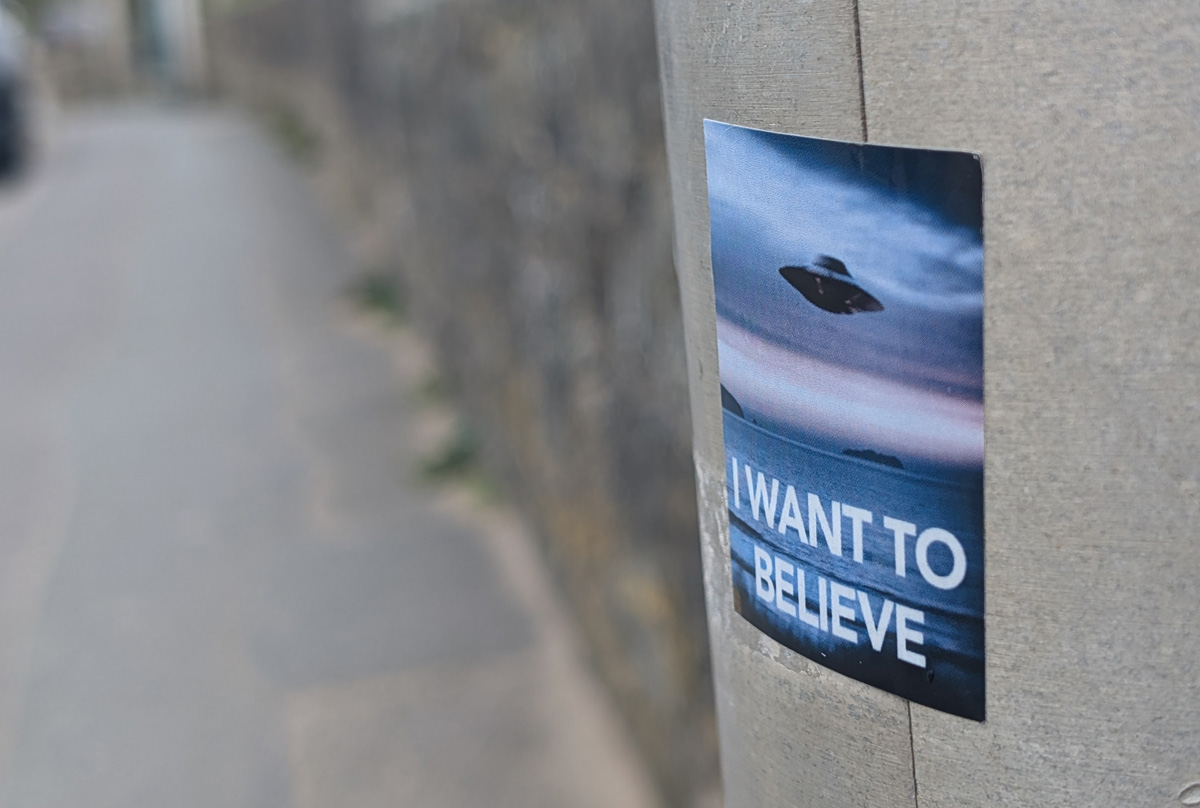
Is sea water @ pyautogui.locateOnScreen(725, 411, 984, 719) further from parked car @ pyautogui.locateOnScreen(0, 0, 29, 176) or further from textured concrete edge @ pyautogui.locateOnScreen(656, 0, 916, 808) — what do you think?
parked car @ pyautogui.locateOnScreen(0, 0, 29, 176)

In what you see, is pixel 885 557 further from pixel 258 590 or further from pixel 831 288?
pixel 258 590

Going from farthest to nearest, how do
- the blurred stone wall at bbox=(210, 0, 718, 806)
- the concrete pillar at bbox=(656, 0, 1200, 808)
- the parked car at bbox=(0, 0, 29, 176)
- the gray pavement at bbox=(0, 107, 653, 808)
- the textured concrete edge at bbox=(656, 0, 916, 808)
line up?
the parked car at bbox=(0, 0, 29, 176)
the gray pavement at bbox=(0, 107, 653, 808)
the blurred stone wall at bbox=(210, 0, 718, 806)
the textured concrete edge at bbox=(656, 0, 916, 808)
the concrete pillar at bbox=(656, 0, 1200, 808)

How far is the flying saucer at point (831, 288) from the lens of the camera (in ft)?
2.61

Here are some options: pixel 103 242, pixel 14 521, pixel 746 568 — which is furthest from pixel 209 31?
pixel 746 568

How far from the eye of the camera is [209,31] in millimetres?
26281

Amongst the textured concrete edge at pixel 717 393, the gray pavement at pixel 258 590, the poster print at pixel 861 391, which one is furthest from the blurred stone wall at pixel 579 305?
the poster print at pixel 861 391

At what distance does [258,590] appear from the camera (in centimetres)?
429

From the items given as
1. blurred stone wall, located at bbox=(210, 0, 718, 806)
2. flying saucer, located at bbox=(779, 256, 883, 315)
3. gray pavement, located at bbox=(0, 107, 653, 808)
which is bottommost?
gray pavement, located at bbox=(0, 107, 653, 808)

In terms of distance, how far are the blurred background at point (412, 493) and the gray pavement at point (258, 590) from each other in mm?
12

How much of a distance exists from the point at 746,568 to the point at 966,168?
0.36 metres

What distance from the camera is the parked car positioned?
1215cm

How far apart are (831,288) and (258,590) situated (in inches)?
149

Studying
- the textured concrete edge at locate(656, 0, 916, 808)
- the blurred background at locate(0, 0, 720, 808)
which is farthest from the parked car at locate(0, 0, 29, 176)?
the textured concrete edge at locate(656, 0, 916, 808)

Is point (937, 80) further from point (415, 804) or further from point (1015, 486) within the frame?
point (415, 804)
